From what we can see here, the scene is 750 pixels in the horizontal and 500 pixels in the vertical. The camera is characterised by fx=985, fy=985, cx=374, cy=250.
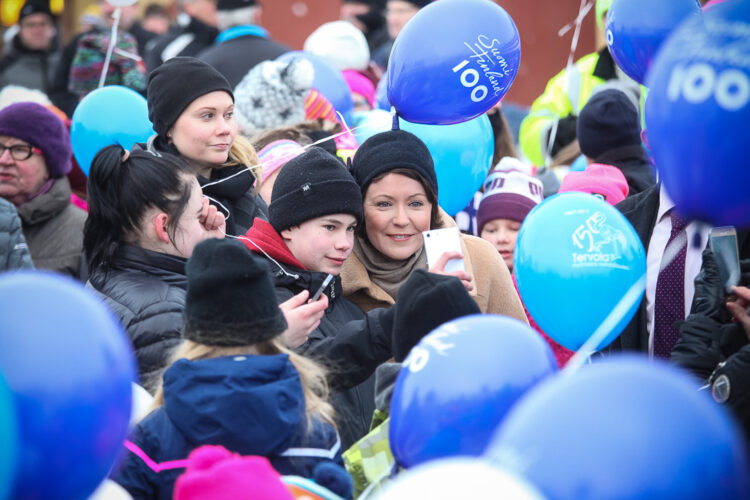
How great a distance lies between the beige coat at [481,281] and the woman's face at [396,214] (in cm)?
14

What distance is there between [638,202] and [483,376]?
1.88 m

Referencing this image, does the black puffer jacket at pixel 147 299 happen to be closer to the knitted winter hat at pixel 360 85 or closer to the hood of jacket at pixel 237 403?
the hood of jacket at pixel 237 403

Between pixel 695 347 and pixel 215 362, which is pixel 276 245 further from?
pixel 695 347

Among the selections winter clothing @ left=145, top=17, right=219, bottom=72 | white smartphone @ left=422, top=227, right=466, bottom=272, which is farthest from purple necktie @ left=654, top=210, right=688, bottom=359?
winter clothing @ left=145, top=17, right=219, bottom=72

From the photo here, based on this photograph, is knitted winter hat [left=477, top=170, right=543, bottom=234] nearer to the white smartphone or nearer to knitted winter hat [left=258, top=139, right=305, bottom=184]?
knitted winter hat [left=258, top=139, right=305, bottom=184]

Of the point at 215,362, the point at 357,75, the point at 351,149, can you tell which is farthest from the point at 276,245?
the point at 357,75

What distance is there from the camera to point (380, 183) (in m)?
3.70

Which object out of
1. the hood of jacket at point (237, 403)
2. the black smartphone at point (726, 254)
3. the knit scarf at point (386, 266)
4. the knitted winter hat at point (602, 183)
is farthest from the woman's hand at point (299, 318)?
the knitted winter hat at point (602, 183)

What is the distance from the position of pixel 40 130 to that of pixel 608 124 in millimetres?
2884

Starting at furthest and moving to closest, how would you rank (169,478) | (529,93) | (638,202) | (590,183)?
(529,93), (590,183), (638,202), (169,478)

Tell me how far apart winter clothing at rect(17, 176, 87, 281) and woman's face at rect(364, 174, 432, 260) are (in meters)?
1.87

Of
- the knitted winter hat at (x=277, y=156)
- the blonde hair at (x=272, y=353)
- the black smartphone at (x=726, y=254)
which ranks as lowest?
the knitted winter hat at (x=277, y=156)

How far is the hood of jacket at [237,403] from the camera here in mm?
2385

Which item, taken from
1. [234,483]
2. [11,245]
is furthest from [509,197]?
[234,483]
